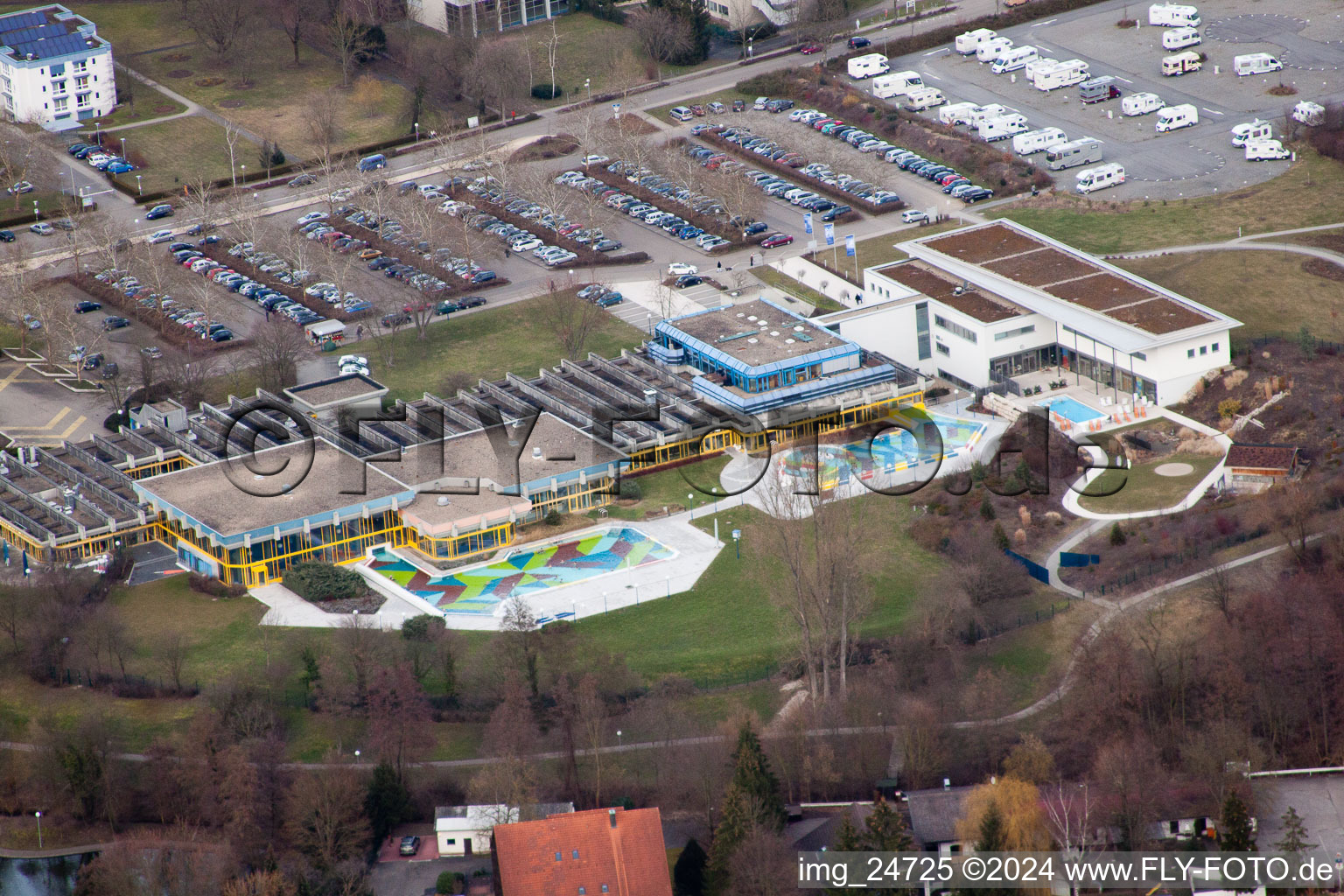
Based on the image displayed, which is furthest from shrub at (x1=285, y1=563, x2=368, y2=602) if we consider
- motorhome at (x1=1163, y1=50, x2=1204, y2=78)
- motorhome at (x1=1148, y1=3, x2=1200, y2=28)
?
motorhome at (x1=1148, y1=3, x2=1200, y2=28)

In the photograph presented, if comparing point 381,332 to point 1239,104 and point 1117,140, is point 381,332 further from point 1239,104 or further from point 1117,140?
point 1239,104

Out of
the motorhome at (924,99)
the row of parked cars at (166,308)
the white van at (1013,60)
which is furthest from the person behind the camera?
the white van at (1013,60)

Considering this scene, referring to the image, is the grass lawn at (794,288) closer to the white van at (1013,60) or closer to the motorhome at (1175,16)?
the white van at (1013,60)

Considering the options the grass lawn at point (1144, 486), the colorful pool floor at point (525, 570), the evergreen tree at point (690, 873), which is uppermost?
the grass lawn at point (1144, 486)

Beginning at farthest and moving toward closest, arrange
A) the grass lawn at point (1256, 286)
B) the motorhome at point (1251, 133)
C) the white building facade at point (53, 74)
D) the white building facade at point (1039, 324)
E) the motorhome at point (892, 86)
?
1. the motorhome at point (892, 86)
2. the white building facade at point (53, 74)
3. the motorhome at point (1251, 133)
4. the grass lawn at point (1256, 286)
5. the white building facade at point (1039, 324)

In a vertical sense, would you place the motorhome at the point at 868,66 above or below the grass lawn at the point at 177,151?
above

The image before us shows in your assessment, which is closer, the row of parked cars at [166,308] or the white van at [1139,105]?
the row of parked cars at [166,308]

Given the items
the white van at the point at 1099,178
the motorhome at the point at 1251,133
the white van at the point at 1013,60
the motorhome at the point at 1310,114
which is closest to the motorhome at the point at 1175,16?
the white van at the point at 1013,60
